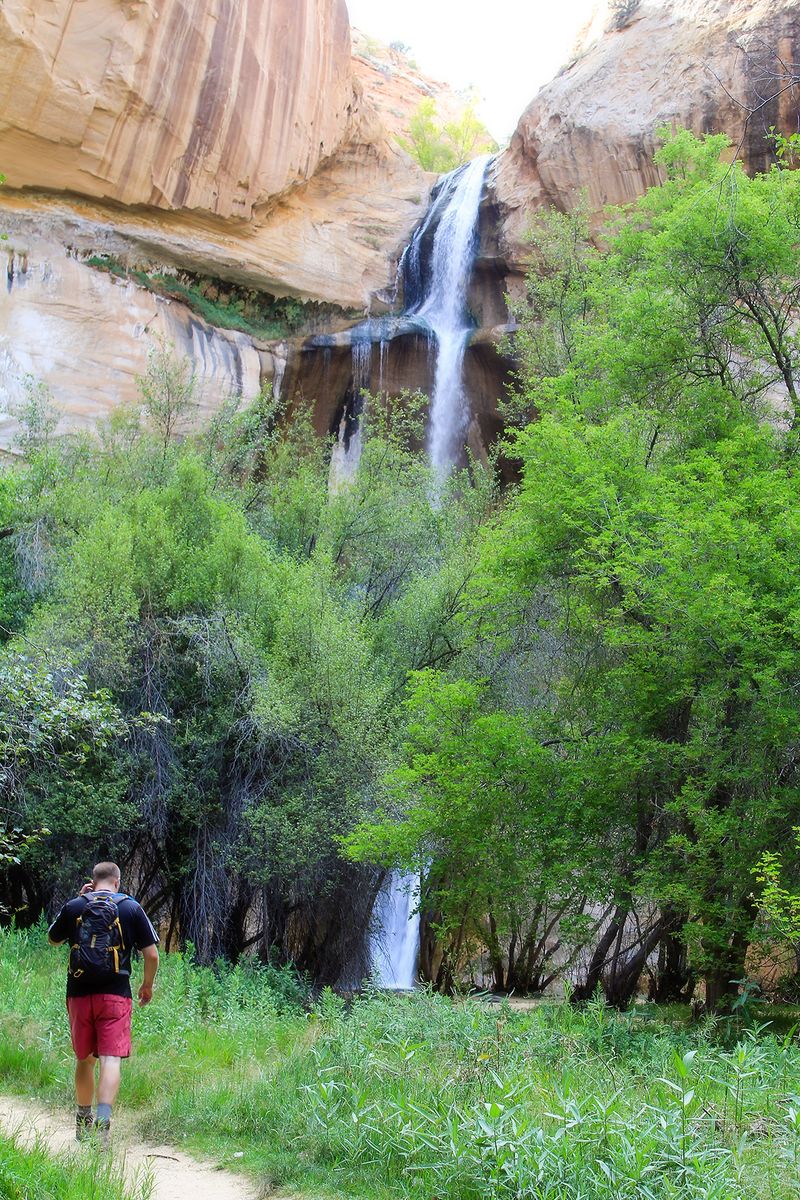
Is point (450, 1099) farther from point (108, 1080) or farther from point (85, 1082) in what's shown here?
point (85, 1082)

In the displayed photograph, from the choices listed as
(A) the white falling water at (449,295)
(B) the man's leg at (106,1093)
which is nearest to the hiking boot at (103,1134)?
(B) the man's leg at (106,1093)

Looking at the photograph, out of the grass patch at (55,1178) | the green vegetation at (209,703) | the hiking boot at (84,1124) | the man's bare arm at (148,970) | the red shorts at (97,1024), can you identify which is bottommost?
the hiking boot at (84,1124)

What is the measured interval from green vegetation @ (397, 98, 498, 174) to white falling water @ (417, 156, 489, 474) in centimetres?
1440

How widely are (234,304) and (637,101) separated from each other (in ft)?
37.8

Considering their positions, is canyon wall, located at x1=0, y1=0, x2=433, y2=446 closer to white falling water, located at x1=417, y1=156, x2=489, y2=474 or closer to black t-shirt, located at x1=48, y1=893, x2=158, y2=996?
white falling water, located at x1=417, y1=156, x2=489, y2=474

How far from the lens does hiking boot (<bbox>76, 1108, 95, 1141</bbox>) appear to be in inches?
202

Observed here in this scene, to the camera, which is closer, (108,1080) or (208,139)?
(108,1080)

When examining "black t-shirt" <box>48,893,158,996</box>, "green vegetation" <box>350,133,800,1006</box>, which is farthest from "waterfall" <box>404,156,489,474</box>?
"black t-shirt" <box>48,893,158,996</box>

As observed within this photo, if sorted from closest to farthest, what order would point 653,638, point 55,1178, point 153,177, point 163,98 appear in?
point 55,1178, point 653,638, point 163,98, point 153,177

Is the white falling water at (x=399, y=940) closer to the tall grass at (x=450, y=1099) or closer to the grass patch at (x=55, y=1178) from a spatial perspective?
the tall grass at (x=450, y=1099)

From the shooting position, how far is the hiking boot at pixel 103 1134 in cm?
497

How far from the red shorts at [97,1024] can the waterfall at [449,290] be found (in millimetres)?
20877

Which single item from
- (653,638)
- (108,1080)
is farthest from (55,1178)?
(653,638)

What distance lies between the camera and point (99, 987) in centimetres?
533
